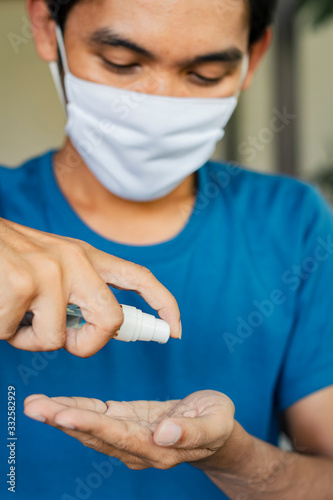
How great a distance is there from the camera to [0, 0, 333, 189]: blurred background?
289cm

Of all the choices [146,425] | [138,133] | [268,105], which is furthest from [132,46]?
[268,105]

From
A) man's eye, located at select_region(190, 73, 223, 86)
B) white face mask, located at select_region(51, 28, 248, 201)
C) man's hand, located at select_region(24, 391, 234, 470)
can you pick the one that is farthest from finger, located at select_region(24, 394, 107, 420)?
man's eye, located at select_region(190, 73, 223, 86)

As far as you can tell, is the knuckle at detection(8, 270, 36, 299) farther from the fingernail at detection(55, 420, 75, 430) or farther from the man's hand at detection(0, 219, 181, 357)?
the fingernail at detection(55, 420, 75, 430)

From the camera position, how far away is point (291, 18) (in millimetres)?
2791

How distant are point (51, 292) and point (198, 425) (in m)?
0.22

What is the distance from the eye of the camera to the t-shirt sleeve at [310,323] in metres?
1.02

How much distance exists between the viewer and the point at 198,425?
2.07 ft

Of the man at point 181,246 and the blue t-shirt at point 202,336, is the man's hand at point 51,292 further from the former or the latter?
the blue t-shirt at point 202,336

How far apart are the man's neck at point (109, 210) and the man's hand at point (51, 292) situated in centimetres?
41

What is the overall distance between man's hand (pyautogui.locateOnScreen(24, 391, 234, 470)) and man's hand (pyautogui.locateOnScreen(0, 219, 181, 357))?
0.22 ft

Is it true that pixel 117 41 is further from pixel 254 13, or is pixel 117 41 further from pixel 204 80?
pixel 254 13

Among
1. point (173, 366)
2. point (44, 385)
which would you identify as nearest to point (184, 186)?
point (173, 366)

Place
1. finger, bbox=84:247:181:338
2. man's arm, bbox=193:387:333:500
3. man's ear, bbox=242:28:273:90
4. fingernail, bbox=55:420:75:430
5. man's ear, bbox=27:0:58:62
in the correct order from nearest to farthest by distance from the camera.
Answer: fingernail, bbox=55:420:75:430 < finger, bbox=84:247:181:338 < man's arm, bbox=193:387:333:500 < man's ear, bbox=27:0:58:62 < man's ear, bbox=242:28:273:90

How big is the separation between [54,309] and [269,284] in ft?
1.94
